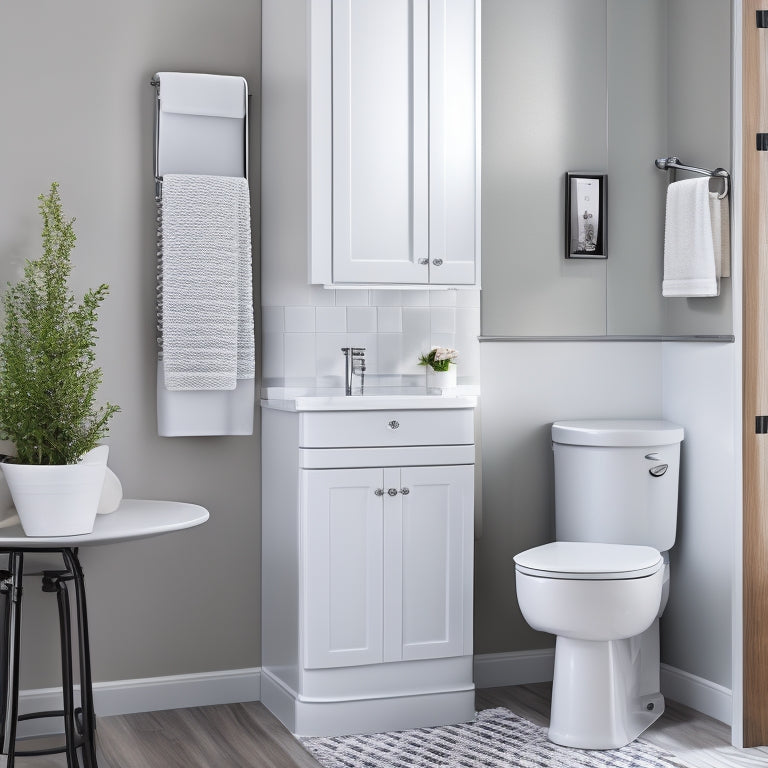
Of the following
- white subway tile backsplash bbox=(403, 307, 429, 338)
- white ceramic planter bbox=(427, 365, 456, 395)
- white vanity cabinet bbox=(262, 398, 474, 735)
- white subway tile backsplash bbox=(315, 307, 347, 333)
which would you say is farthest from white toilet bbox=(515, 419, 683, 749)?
white subway tile backsplash bbox=(315, 307, 347, 333)

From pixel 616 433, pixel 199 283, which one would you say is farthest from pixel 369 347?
pixel 616 433

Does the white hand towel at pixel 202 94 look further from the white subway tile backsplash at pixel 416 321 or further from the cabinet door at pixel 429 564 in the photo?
the cabinet door at pixel 429 564

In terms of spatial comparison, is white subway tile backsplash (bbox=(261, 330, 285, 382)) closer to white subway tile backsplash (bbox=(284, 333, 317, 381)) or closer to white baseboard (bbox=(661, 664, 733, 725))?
white subway tile backsplash (bbox=(284, 333, 317, 381))

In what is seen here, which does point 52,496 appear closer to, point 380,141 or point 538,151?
point 380,141

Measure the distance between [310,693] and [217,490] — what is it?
70 cm

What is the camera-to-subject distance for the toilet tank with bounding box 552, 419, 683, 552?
320 centimetres

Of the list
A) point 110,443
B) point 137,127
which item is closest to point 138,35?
point 137,127

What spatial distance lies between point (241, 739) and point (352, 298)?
134 cm

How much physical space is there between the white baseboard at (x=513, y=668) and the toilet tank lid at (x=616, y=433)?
0.75m

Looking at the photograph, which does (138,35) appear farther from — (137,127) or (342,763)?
(342,763)

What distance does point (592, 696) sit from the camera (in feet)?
9.57

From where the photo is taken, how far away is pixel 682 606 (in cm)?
338

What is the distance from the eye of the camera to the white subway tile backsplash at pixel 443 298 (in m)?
3.39

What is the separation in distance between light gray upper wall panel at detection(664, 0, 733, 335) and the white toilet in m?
0.37
